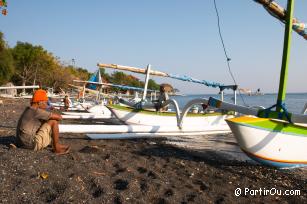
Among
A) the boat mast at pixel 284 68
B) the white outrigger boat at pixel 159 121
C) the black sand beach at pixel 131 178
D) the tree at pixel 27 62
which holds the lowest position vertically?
the black sand beach at pixel 131 178

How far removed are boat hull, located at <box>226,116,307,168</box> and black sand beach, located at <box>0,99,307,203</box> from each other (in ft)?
0.94

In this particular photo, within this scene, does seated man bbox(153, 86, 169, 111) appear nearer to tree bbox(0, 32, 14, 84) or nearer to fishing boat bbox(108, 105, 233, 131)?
fishing boat bbox(108, 105, 233, 131)

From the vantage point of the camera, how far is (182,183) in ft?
15.5

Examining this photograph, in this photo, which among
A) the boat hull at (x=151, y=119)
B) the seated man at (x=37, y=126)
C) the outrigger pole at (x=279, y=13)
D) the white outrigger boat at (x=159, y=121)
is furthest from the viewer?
the boat hull at (x=151, y=119)

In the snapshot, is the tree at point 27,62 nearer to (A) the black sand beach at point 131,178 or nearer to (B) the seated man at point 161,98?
(B) the seated man at point 161,98

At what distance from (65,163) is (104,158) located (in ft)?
2.99

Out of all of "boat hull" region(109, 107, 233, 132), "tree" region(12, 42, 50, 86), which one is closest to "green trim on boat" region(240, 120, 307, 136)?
"boat hull" region(109, 107, 233, 132)

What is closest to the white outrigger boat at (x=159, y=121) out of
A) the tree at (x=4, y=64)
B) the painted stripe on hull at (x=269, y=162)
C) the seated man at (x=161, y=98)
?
the seated man at (x=161, y=98)

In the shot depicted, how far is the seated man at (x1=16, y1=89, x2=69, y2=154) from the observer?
541 centimetres

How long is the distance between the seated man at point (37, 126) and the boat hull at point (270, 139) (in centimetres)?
344

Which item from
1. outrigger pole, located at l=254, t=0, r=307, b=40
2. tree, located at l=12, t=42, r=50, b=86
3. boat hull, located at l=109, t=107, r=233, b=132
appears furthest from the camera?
tree, located at l=12, t=42, r=50, b=86

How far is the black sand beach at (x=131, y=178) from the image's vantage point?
3918 mm

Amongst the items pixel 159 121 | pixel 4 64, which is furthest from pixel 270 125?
pixel 4 64

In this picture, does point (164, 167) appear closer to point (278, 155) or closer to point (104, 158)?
point (104, 158)
